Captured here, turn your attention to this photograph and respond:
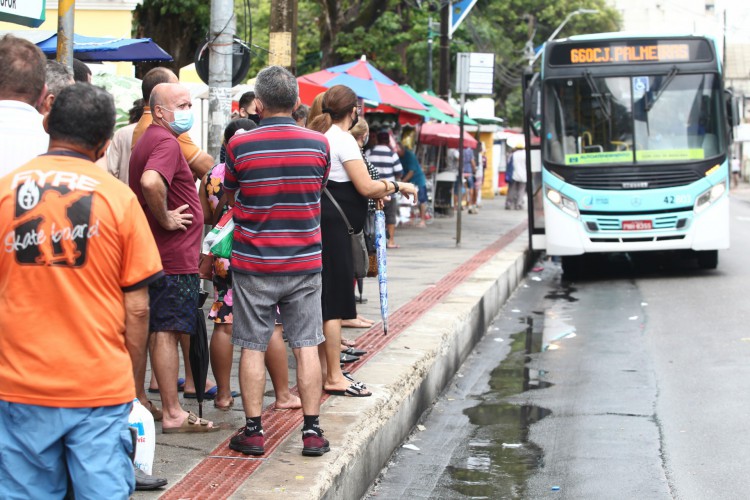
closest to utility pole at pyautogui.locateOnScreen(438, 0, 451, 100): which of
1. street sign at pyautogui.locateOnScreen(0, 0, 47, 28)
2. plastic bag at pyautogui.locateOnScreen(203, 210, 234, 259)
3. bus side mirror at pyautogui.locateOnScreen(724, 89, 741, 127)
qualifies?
bus side mirror at pyautogui.locateOnScreen(724, 89, 741, 127)

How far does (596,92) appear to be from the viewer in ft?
49.1

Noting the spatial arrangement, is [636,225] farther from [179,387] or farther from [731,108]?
[179,387]

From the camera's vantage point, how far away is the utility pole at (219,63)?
9.55 m

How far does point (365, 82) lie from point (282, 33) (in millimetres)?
4400

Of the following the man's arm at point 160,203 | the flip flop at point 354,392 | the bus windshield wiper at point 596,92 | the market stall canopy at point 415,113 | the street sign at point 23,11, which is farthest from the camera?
the market stall canopy at point 415,113

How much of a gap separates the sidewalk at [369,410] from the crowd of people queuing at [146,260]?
14cm

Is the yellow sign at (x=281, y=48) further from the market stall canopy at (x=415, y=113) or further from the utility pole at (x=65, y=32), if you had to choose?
the market stall canopy at (x=415, y=113)

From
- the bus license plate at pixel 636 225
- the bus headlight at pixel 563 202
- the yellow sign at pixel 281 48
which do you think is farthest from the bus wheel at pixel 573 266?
the yellow sign at pixel 281 48

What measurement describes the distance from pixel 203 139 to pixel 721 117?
6.86 meters

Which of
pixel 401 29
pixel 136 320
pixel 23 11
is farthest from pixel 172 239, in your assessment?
pixel 401 29

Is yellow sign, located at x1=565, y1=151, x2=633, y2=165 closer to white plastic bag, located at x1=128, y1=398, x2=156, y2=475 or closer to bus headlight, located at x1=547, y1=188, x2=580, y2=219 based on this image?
bus headlight, located at x1=547, y1=188, x2=580, y2=219

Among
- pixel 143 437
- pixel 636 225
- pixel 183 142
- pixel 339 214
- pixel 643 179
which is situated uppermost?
pixel 183 142

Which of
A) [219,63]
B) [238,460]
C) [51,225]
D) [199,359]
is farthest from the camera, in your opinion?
[219,63]

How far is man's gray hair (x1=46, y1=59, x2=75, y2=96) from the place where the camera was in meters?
4.68
